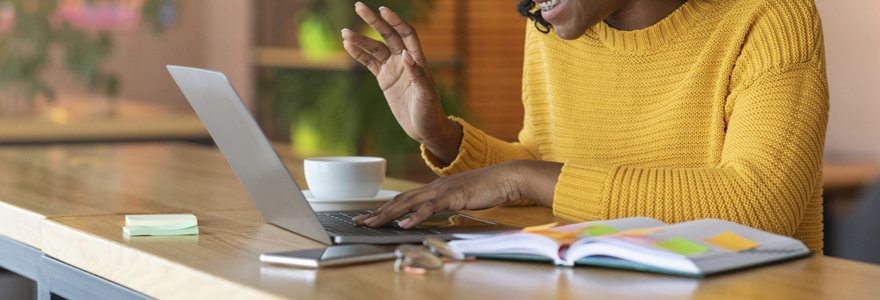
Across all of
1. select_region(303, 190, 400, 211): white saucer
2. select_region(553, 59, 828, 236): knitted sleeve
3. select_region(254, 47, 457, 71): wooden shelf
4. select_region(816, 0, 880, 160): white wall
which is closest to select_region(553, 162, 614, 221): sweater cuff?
select_region(553, 59, 828, 236): knitted sleeve

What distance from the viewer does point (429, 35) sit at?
6004 mm

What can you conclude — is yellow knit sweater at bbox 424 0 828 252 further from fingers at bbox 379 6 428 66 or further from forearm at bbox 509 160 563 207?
fingers at bbox 379 6 428 66

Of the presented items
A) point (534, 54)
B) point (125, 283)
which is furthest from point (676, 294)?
point (534, 54)

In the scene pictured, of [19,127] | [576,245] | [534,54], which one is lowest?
[19,127]

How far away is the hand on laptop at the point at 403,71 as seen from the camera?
5.20 ft

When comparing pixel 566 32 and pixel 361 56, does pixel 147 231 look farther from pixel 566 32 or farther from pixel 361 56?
pixel 566 32

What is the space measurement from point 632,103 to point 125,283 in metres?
0.84

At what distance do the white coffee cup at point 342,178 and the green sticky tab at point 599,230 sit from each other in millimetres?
445

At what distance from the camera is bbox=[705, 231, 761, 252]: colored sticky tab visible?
1.13 meters

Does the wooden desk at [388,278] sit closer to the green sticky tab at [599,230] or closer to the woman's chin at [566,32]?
the green sticky tab at [599,230]

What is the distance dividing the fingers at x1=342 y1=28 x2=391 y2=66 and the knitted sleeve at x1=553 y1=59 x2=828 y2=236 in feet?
1.06

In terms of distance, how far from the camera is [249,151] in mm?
1299

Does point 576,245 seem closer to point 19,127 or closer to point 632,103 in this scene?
point 632,103

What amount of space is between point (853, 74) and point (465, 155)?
2.80m
